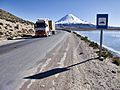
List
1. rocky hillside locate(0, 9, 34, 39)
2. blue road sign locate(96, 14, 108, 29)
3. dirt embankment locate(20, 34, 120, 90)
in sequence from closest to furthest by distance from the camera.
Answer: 1. dirt embankment locate(20, 34, 120, 90)
2. blue road sign locate(96, 14, 108, 29)
3. rocky hillside locate(0, 9, 34, 39)

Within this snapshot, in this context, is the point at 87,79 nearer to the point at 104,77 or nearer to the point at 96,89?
the point at 104,77

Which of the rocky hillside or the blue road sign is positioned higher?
the blue road sign

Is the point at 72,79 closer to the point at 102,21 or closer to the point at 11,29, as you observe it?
the point at 102,21

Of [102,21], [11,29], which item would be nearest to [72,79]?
[102,21]

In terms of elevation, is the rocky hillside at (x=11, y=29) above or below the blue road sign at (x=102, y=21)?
below

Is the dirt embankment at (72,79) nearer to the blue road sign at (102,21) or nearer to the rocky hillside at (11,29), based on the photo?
the blue road sign at (102,21)

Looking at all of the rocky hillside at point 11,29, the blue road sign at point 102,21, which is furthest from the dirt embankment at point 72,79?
the rocky hillside at point 11,29

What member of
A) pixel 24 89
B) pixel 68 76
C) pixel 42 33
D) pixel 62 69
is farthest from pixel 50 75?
pixel 42 33

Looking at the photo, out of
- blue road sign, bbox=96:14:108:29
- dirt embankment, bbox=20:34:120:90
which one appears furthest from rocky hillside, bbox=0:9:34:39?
dirt embankment, bbox=20:34:120:90

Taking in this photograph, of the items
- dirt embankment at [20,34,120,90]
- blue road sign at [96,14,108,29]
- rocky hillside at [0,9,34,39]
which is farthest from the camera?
rocky hillside at [0,9,34,39]

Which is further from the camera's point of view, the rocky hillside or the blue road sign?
the rocky hillside

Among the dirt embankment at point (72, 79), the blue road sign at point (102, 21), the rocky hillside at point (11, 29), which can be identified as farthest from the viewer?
the rocky hillside at point (11, 29)

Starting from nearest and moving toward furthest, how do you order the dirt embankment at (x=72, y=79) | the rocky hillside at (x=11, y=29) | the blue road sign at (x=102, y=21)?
1. the dirt embankment at (x=72, y=79)
2. the blue road sign at (x=102, y=21)
3. the rocky hillside at (x=11, y=29)

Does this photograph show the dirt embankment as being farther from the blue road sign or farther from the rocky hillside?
the rocky hillside
